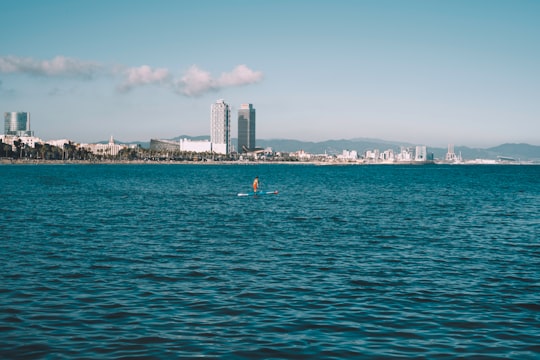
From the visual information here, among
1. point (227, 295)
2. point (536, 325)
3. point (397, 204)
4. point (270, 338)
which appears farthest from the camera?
point (397, 204)

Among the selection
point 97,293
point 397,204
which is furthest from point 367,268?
point 397,204

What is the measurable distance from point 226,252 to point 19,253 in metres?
11.9

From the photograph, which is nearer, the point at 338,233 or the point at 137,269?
the point at 137,269

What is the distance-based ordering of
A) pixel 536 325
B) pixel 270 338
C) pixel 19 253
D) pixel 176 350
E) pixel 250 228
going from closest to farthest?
pixel 176 350
pixel 270 338
pixel 536 325
pixel 19 253
pixel 250 228

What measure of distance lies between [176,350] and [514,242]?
100 ft

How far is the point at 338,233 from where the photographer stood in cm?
4231

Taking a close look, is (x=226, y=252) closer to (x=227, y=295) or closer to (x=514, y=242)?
(x=227, y=295)

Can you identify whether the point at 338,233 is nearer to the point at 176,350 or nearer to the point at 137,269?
the point at 137,269

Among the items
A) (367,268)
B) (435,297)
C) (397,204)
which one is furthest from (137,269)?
(397,204)

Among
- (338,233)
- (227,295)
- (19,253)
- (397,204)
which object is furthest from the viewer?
(397,204)

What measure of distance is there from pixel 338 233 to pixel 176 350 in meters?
27.3

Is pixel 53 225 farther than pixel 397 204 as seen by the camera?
No

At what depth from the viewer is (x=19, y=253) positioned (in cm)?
3209

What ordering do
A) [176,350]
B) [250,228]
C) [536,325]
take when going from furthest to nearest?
[250,228]
[536,325]
[176,350]
